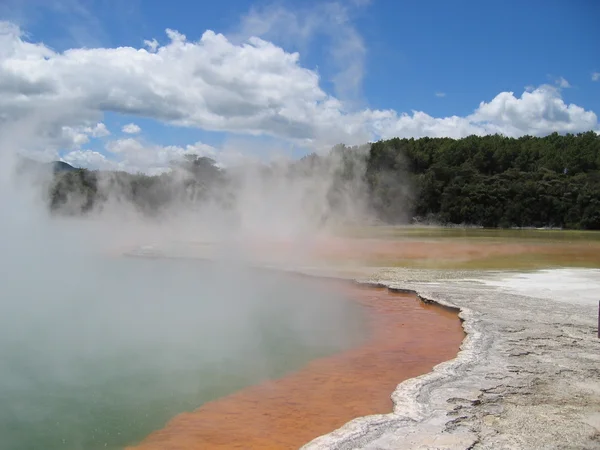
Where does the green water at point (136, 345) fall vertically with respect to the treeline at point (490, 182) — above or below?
below

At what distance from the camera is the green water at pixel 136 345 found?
4.80 meters

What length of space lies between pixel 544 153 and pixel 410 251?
4106 cm

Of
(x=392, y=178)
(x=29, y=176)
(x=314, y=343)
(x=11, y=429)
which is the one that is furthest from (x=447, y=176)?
(x=11, y=429)

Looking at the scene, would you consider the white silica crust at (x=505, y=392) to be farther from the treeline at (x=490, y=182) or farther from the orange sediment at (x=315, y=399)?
the treeline at (x=490, y=182)

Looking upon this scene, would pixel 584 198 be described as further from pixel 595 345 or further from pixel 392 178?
pixel 595 345

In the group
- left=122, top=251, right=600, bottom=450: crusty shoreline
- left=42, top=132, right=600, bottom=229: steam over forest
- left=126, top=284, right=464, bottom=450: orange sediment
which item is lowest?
left=126, top=284, right=464, bottom=450: orange sediment

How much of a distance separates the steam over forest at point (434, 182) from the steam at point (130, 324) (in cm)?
784

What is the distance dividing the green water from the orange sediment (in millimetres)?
225

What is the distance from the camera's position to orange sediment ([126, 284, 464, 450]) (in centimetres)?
444

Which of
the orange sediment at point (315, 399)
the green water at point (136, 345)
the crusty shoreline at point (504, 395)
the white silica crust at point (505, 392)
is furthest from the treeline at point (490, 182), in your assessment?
the orange sediment at point (315, 399)

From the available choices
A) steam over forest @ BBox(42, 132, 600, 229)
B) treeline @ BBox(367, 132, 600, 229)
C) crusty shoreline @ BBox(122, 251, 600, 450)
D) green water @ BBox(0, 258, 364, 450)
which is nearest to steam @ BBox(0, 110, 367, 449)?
green water @ BBox(0, 258, 364, 450)

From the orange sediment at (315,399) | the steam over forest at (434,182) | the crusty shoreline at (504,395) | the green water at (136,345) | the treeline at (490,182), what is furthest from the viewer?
the treeline at (490,182)

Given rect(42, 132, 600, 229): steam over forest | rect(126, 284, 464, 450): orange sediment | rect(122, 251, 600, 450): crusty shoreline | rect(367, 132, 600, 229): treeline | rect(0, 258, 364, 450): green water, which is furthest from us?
rect(367, 132, 600, 229): treeline

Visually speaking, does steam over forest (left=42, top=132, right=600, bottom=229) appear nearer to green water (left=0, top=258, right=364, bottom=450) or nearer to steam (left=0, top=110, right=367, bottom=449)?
steam (left=0, top=110, right=367, bottom=449)
